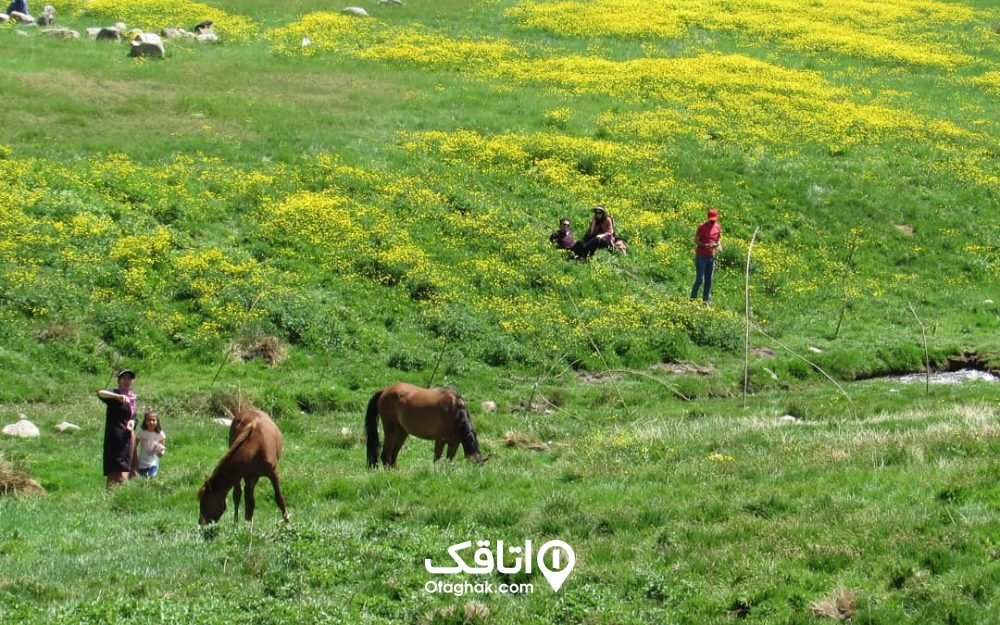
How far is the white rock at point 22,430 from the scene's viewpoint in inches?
865

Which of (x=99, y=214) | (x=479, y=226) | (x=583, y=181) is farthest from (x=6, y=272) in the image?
(x=583, y=181)

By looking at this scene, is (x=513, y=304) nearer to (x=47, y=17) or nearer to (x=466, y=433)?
(x=466, y=433)

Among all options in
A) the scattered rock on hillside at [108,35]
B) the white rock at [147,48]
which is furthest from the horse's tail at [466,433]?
the scattered rock on hillside at [108,35]

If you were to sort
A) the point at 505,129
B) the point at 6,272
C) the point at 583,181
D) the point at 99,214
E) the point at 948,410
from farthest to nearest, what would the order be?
1. the point at 505,129
2. the point at 583,181
3. the point at 99,214
4. the point at 6,272
5. the point at 948,410

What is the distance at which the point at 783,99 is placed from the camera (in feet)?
165

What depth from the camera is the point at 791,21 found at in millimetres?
64500

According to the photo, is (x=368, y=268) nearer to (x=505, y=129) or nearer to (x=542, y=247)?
(x=542, y=247)

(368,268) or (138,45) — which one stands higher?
(138,45)

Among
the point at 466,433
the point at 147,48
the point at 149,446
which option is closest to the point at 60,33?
the point at 147,48

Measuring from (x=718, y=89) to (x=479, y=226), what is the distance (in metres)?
20.5

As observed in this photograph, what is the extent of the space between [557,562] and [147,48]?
4176cm

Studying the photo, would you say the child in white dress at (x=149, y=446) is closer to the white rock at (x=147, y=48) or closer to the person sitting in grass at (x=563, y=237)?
the person sitting in grass at (x=563, y=237)

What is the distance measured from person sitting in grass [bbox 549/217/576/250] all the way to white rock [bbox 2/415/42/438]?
16.9 meters

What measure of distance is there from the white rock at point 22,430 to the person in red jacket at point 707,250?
724 inches
